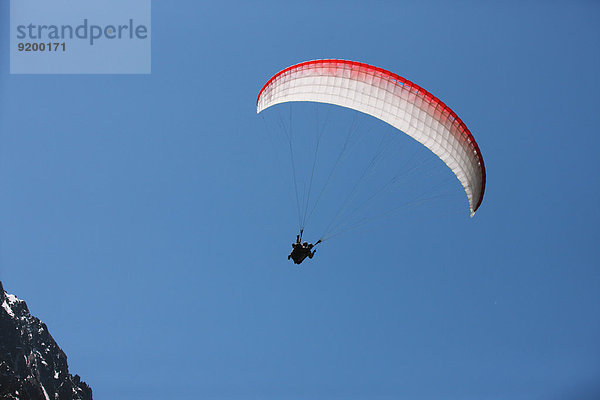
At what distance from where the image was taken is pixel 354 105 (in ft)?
55.1

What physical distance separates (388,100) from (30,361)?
8531cm

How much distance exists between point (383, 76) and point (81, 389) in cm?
9301

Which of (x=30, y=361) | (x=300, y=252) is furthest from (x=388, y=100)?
(x=30, y=361)

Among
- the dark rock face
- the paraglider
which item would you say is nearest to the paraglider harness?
the paraglider

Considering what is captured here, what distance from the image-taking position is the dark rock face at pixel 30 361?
6400cm

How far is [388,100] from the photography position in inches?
635

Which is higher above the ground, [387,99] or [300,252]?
[387,99]

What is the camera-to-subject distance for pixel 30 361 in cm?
7575

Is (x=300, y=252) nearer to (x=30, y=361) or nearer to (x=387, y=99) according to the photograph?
(x=387, y=99)

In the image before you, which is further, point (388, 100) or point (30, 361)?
point (30, 361)

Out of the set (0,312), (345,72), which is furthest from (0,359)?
(345,72)

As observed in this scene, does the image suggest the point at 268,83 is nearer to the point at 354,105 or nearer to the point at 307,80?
the point at 307,80

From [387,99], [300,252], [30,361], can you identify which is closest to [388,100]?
[387,99]

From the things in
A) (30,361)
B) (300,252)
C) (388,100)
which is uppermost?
(30,361)
